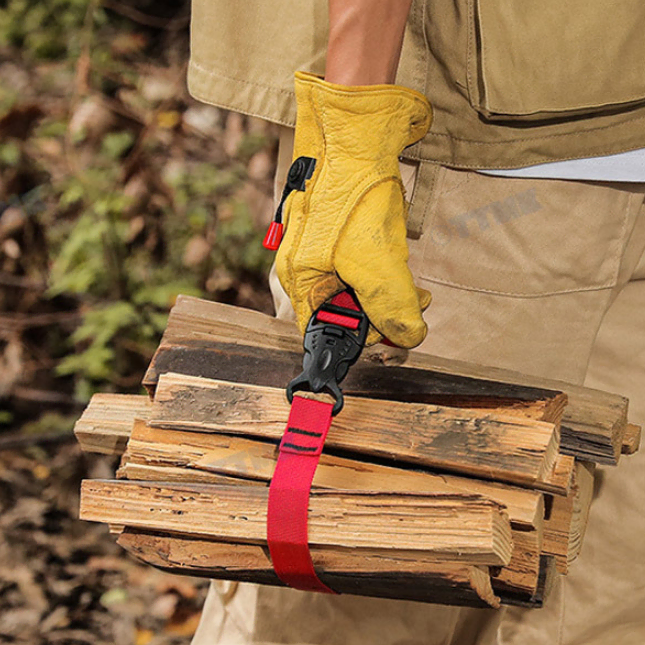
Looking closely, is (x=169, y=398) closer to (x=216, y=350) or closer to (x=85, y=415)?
(x=216, y=350)

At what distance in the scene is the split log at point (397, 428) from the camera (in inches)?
56.6

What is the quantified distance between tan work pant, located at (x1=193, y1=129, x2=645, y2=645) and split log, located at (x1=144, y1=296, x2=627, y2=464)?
0.15 metres

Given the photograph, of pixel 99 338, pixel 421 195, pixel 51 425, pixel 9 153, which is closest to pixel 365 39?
pixel 421 195

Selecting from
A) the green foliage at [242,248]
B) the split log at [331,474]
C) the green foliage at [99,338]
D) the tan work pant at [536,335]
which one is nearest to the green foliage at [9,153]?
the green foliage at [99,338]

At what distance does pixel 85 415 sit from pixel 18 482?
70.6 inches

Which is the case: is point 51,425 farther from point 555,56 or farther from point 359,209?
point 555,56

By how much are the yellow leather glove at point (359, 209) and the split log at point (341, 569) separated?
15.4 inches

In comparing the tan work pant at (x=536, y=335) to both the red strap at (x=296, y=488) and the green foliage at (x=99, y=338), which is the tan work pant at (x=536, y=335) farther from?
the green foliage at (x=99, y=338)

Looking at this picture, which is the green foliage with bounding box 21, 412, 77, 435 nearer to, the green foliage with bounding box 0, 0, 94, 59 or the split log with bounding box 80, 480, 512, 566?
the split log with bounding box 80, 480, 512, 566

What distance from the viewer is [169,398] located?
162 centimetres

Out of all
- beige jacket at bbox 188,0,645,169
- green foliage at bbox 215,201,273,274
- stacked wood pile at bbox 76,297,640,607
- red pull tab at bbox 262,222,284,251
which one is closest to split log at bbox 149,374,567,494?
stacked wood pile at bbox 76,297,640,607

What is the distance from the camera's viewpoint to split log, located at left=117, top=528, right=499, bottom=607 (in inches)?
56.5

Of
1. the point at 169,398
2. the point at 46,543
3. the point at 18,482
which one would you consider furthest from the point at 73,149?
the point at 169,398

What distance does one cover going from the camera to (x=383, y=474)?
1.53 meters
